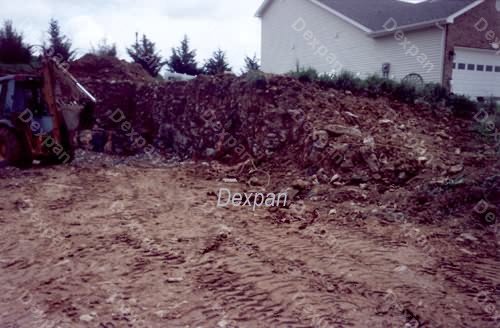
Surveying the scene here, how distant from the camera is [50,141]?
953 cm

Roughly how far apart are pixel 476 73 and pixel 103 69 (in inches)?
613

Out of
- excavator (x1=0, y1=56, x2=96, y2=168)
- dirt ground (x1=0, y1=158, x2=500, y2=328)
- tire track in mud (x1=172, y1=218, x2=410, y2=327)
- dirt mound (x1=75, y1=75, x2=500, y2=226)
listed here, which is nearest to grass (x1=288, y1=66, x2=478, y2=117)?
dirt mound (x1=75, y1=75, x2=500, y2=226)

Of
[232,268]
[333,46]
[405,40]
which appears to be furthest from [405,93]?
[333,46]

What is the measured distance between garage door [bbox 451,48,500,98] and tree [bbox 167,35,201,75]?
51.9ft

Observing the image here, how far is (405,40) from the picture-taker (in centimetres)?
1681

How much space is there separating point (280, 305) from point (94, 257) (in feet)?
7.75

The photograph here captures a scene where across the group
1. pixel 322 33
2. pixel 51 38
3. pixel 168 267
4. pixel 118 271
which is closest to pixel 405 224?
pixel 168 267

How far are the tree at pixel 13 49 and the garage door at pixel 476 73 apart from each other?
19.5 metres

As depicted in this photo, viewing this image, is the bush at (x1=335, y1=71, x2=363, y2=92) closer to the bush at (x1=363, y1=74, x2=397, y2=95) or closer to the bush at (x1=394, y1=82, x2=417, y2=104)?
the bush at (x1=363, y1=74, x2=397, y2=95)

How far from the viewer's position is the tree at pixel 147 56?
87.7 ft

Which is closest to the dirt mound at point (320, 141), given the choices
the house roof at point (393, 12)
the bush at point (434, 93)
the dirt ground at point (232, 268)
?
the bush at point (434, 93)

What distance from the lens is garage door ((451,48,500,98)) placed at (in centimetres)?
1578

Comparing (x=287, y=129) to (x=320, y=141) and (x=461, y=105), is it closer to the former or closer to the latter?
(x=320, y=141)

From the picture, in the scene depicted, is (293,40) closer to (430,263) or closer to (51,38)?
(51,38)
